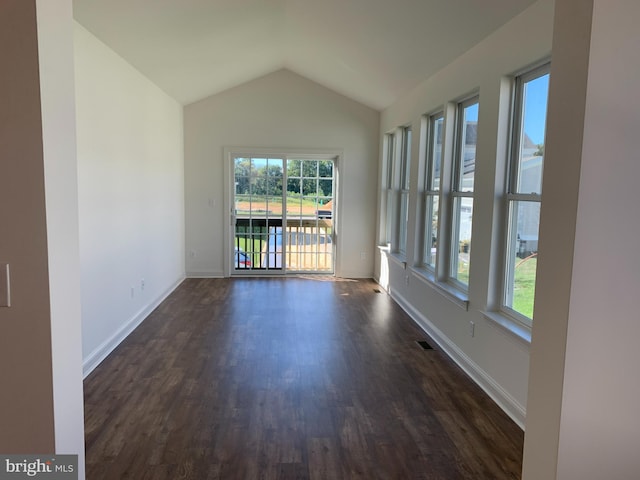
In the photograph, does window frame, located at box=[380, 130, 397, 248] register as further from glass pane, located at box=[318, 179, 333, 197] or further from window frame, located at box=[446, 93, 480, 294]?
window frame, located at box=[446, 93, 480, 294]

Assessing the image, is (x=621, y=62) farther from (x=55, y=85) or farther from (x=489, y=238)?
(x=489, y=238)

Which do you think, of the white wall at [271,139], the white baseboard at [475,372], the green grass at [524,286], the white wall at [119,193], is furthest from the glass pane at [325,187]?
the green grass at [524,286]

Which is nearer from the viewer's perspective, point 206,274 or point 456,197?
point 456,197

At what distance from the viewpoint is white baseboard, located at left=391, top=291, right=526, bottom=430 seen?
2.92 metres

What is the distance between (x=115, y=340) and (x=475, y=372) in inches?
120

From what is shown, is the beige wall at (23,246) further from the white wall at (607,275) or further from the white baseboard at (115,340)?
the white baseboard at (115,340)

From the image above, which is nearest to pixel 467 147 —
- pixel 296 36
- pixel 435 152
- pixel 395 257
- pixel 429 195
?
pixel 435 152

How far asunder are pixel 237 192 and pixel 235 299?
2.04 metres

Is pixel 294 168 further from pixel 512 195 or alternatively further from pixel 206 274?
pixel 512 195

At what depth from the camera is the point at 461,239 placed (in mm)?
4266

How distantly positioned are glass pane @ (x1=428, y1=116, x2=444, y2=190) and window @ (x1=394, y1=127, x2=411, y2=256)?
1038mm

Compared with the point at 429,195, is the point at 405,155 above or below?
above

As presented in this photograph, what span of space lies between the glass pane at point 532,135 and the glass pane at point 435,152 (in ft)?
5.36

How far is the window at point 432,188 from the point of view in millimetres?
4914
